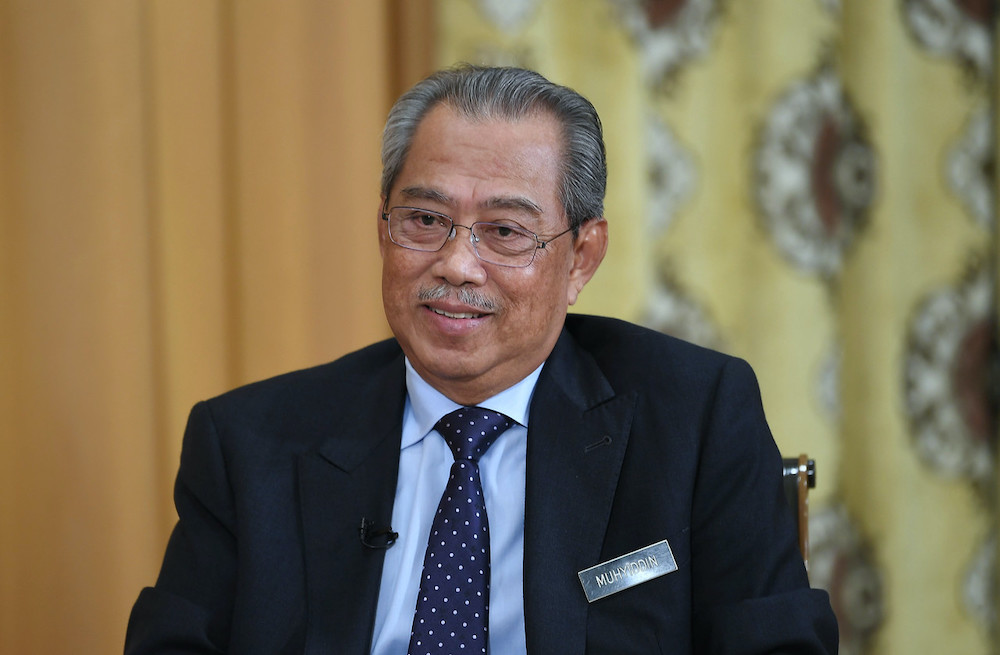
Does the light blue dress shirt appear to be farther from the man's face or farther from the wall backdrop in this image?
the wall backdrop

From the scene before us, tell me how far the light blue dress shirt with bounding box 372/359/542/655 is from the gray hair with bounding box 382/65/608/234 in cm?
36

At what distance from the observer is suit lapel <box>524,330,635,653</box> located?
162 centimetres

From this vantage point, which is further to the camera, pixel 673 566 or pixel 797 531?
pixel 797 531

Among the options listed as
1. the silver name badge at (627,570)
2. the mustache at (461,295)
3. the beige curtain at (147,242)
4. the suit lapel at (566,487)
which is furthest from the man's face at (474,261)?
the beige curtain at (147,242)

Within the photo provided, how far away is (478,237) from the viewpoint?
1762mm

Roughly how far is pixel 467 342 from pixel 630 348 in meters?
0.36

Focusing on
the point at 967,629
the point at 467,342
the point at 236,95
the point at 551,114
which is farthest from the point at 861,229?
the point at 236,95

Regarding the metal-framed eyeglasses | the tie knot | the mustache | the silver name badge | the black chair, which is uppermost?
the metal-framed eyeglasses

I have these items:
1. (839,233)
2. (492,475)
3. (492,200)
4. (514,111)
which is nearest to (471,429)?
(492,475)

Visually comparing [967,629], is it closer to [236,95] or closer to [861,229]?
[861,229]

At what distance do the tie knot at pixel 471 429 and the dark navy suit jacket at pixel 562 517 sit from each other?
0.25ft

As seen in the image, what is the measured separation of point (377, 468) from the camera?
1.83 meters

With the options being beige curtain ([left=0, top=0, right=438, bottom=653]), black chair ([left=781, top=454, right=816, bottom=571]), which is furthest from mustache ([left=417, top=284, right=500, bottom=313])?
beige curtain ([left=0, top=0, right=438, bottom=653])

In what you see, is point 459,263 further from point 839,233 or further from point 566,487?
point 839,233
